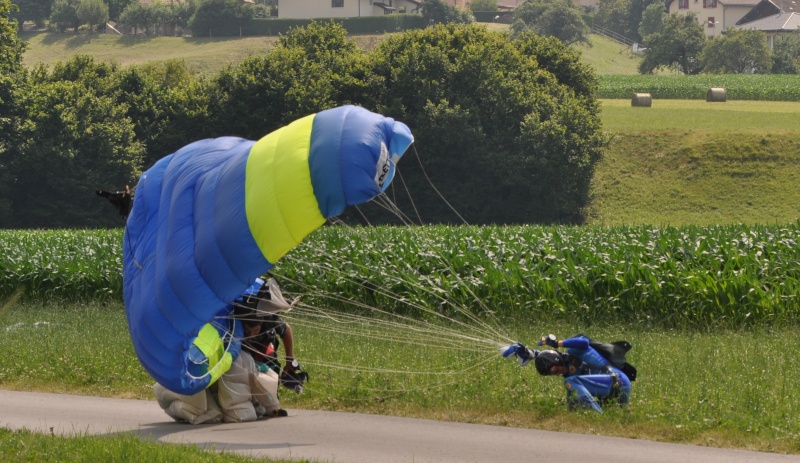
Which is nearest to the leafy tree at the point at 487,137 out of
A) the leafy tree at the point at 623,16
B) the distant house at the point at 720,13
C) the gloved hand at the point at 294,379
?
the gloved hand at the point at 294,379

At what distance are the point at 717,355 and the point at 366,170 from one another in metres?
6.95

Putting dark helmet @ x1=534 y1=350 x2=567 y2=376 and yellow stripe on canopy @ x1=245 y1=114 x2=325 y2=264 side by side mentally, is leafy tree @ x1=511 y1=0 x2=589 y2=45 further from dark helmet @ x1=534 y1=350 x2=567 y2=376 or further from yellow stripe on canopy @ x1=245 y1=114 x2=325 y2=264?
yellow stripe on canopy @ x1=245 y1=114 x2=325 y2=264

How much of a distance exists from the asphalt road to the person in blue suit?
65 centimetres

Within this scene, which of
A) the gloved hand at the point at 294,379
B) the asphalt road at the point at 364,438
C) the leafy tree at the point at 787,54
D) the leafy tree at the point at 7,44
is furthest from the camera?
the leafy tree at the point at 787,54

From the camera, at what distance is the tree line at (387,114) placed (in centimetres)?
5212

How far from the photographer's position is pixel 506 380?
14.7 meters

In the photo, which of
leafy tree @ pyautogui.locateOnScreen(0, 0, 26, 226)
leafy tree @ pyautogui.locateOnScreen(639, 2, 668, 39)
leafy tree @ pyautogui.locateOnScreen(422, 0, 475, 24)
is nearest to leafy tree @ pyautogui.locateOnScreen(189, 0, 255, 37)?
leafy tree @ pyautogui.locateOnScreen(422, 0, 475, 24)

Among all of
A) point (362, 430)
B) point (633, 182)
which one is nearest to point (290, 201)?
point (362, 430)

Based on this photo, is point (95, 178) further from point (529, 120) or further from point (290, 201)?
point (290, 201)

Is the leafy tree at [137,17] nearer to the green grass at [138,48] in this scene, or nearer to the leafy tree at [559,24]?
the green grass at [138,48]

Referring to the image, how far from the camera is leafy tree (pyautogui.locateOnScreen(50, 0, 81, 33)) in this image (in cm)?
12631

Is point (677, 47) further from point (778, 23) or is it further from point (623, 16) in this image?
point (623, 16)

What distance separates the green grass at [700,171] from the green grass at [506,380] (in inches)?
1353

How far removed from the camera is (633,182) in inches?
2313
